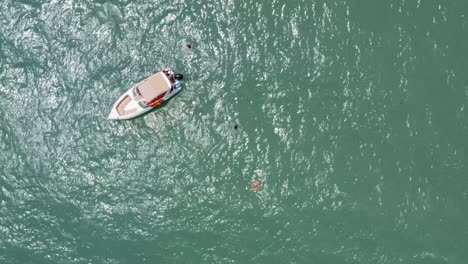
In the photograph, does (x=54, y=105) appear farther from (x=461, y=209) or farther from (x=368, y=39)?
(x=461, y=209)

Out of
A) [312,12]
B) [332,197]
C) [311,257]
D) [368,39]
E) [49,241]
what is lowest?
[311,257]

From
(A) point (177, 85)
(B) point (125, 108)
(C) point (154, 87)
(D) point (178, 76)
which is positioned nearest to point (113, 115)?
(B) point (125, 108)

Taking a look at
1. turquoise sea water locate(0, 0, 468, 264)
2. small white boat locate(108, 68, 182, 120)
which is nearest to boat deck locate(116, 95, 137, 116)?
small white boat locate(108, 68, 182, 120)

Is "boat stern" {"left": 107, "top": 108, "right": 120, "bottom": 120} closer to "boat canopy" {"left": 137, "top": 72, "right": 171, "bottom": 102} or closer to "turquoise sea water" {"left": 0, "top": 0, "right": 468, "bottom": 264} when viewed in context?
"turquoise sea water" {"left": 0, "top": 0, "right": 468, "bottom": 264}

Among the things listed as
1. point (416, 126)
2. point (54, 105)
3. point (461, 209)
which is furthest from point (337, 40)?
point (54, 105)

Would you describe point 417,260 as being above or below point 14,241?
below

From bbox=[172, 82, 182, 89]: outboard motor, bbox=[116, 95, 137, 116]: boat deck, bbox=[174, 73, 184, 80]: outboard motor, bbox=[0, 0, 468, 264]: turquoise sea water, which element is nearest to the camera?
bbox=[0, 0, 468, 264]: turquoise sea water

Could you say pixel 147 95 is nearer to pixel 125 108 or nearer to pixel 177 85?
pixel 125 108
